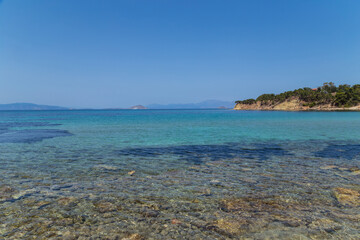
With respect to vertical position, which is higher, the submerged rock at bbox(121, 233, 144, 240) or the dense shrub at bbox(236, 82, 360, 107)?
the dense shrub at bbox(236, 82, 360, 107)

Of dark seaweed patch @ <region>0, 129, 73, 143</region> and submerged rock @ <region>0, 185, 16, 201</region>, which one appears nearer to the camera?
submerged rock @ <region>0, 185, 16, 201</region>

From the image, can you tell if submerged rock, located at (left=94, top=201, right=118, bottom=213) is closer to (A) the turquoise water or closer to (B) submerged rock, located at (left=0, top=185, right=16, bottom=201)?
(A) the turquoise water

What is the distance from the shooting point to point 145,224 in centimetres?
676

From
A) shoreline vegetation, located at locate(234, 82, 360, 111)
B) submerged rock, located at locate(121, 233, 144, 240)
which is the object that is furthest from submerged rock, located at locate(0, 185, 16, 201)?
shoreline vegetation, located at locate(234, 82, 360, 111)

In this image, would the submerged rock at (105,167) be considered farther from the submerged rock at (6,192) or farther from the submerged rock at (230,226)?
the submerged rock at (230,226)

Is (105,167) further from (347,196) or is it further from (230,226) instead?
(347,196)

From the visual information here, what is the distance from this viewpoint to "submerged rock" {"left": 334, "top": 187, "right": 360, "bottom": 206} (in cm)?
828

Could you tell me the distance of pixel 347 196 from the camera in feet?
29.0

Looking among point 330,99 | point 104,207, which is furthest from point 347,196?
point 330,99

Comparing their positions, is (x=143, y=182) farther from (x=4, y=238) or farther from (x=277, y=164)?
(x=277, y=164)

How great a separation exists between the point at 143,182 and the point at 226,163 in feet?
21.1

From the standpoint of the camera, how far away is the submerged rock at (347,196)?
27.2 feet

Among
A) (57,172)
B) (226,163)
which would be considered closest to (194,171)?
(226,163)

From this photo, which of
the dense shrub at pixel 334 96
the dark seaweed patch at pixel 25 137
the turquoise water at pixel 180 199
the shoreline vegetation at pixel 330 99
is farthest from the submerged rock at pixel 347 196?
the dense shrub at pixel 334 96
